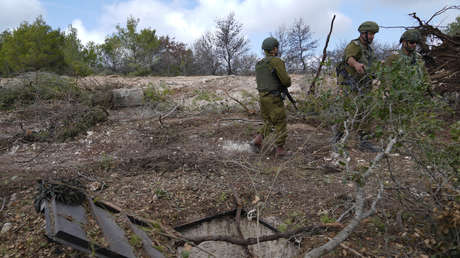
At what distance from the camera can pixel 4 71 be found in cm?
1506

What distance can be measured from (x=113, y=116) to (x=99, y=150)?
1.90 m

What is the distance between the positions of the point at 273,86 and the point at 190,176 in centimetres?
151

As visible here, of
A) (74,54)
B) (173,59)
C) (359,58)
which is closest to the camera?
(359,58)

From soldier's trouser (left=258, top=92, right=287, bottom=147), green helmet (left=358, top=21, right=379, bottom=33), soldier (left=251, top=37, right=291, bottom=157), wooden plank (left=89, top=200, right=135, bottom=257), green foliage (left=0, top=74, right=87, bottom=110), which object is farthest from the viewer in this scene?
green foliage (left=0, top=74, right=87, bottom=110)

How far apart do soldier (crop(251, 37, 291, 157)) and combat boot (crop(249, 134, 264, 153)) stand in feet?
0.76

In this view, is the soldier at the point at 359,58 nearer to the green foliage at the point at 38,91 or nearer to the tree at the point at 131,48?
the green foliage at the point at 38,91

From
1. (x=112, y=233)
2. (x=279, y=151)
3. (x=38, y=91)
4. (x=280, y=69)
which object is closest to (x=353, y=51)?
(x=280, y=69)

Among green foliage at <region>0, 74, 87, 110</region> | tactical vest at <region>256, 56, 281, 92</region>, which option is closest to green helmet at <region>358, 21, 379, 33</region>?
tactical vest at <region>256, 56, 281, 92</region>

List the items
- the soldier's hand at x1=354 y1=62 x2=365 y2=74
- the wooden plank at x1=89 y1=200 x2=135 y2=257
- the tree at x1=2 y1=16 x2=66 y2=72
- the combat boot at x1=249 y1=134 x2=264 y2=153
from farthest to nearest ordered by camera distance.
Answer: the tree at x1=2 y1=16 x2=66 y2=72
the combat boot at x1=249 y1=134 x2=264 y2=153
the soldier's hand at x1=354 y1=62 x2=365 y2=74
the wooden plank at x1=89 y1=200 x2=135 y2=257

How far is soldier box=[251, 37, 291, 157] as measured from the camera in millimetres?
3939

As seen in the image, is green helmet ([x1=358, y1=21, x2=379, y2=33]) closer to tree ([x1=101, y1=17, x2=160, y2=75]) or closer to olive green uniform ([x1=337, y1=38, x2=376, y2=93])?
olive green uniform ([x1=337, y1=38, x2=376, y2=93])

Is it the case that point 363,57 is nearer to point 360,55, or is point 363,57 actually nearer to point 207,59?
point 360,55

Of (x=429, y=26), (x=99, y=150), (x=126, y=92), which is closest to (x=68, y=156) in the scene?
(x=99, y=150)

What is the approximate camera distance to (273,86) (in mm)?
4020
